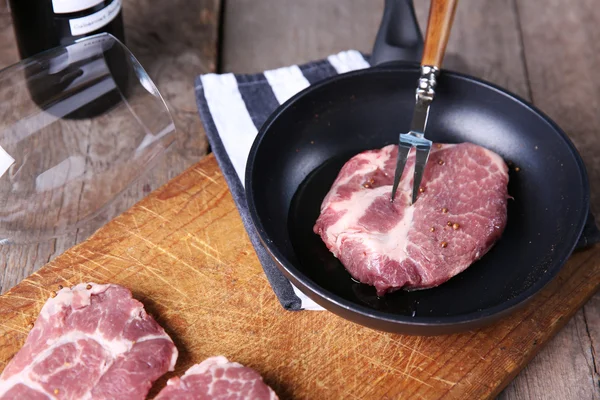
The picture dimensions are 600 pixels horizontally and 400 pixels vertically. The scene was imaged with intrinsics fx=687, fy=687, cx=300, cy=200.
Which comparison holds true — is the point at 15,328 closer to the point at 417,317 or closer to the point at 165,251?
the point at 165,251

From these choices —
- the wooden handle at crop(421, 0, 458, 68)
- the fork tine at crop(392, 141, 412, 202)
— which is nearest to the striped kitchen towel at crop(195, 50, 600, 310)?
the fork tine at crop(392, 141, 412, 202)

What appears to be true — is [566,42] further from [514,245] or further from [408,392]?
[408,392]

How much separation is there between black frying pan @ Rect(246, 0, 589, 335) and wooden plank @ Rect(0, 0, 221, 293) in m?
0.36

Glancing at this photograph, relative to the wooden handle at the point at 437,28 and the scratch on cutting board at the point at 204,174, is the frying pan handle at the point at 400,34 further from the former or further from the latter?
the scratch on cutting board at the point at 204,174

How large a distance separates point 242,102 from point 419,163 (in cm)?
55

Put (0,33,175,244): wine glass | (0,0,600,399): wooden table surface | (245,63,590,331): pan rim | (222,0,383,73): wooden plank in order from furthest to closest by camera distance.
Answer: (222,0,383,73): wooden plank < (0,0,600,399): wooden table surface < (0,33,175,244): wine glass < (245,63,590,331): pan rim

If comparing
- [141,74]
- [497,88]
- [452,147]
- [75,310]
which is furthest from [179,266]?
[497,88]

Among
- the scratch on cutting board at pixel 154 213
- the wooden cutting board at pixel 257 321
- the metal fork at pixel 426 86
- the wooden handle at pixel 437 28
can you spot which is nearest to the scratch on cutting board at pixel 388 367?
the wooden cutting board at pixel 257 321

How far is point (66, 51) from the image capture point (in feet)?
5.36

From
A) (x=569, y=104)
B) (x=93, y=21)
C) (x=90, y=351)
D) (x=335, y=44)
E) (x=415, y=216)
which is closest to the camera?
(x=90, y=351)

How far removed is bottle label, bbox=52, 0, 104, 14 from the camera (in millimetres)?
1584

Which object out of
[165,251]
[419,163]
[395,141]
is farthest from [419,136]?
[165,251]

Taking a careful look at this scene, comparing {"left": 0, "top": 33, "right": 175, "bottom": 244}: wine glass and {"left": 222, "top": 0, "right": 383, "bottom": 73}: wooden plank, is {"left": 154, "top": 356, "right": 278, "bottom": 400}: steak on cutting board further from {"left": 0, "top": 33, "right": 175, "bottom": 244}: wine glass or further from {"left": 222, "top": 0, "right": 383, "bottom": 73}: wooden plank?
{"left": 222, "top": 0, "right": 383, "bottom": 73}: wooden plank

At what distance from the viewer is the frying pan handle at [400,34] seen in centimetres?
174
